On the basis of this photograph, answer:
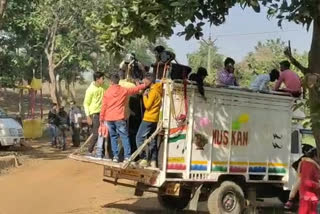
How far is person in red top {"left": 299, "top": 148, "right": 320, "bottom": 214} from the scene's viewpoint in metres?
7.82

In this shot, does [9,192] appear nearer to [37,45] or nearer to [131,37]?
[131,37]

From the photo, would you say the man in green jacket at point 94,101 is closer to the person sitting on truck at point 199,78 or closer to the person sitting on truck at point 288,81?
the person sitting on truck at point 199,78

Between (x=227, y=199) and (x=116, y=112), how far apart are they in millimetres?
2382

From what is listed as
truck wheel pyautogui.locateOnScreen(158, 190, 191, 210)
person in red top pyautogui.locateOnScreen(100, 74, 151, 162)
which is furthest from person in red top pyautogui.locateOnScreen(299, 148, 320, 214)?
truck wheel pyautogui.locateOnScreen(158, 190, 191, 210)

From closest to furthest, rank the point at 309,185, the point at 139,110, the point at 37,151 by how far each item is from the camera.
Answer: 1. the point at 309,185
2. the point at 139,110
3. the point at 37,151

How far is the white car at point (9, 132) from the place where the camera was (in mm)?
20297

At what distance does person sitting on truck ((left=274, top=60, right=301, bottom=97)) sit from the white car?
1200cm

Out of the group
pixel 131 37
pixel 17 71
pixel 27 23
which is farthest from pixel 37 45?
pixel 131 37

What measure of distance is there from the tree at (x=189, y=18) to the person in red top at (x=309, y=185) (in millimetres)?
2241

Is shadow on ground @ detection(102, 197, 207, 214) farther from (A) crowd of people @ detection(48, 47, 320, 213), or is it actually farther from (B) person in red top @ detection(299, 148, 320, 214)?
(B) person in red top @ detection(299, 148, 320, 214)

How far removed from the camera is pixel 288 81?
11.0 m

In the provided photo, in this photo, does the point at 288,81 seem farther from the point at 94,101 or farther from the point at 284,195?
the point at 94,101

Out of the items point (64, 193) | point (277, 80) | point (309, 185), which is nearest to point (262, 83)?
point (277, 80)

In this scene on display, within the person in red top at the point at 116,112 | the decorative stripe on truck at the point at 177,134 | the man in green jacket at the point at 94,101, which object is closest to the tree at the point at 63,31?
the man in green jacket at the point at 94,101
